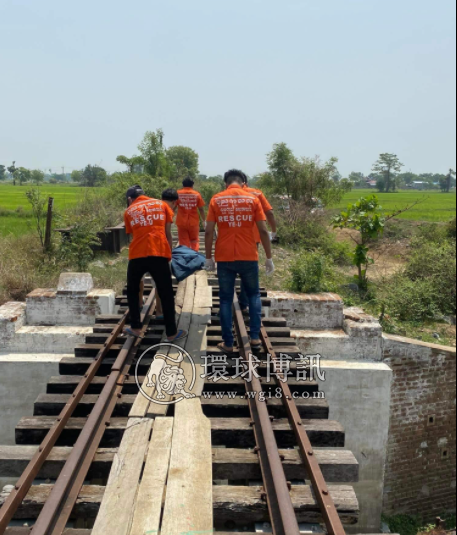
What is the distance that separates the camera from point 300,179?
17703 millimetres

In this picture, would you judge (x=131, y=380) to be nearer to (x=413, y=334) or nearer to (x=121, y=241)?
(x=413, y=334)

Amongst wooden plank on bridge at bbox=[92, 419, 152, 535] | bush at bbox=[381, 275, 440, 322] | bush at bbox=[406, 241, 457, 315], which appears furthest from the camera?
bush at bbox=[406, 241, 457, 315]

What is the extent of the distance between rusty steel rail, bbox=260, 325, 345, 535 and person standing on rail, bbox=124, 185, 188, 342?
4.78ft

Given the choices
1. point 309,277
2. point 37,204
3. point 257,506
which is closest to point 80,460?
point 257,506

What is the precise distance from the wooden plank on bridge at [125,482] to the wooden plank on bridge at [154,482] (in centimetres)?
4

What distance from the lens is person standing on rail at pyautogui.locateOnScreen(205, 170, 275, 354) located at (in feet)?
15.1

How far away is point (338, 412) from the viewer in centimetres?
662

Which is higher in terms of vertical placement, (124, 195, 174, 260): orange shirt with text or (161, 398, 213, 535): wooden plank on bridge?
(124, 195, 174, 260): orange shirt with text

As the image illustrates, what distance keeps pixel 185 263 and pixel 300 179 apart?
42.5ft

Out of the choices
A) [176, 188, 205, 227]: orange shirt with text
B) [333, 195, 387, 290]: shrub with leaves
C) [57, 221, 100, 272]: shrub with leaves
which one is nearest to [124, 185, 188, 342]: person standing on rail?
[176, 188, 205, 227]: orange shirt with text

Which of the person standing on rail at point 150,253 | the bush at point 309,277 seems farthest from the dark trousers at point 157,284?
the bush at point 309,277

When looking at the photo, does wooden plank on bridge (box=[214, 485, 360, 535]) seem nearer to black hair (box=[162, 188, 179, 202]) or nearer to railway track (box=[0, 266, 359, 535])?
railway track (box=[0, 266, 359, 535])

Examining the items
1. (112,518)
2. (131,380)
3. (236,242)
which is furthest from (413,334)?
(112,518)

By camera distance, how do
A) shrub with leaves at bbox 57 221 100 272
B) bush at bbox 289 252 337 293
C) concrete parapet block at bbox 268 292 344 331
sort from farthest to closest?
shrub with leaves at bbox 57 221 100 272 < bush at bbox 289 252 337 293 < concrete parapet block at bbox 268 292 344 331
